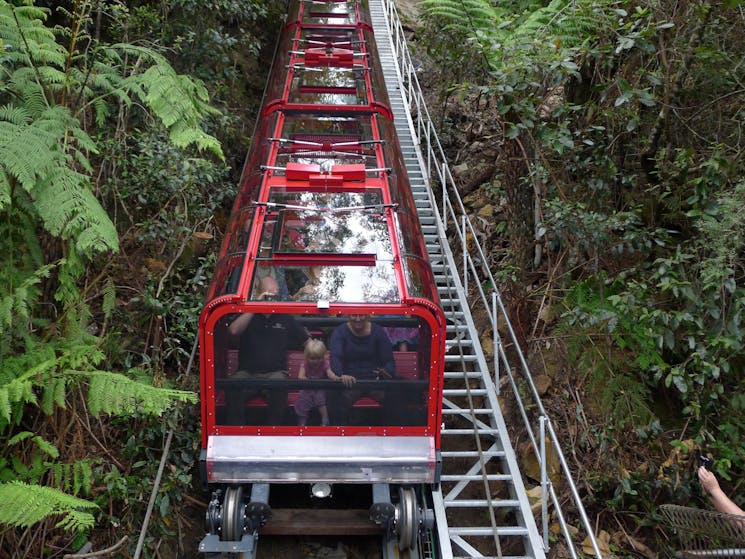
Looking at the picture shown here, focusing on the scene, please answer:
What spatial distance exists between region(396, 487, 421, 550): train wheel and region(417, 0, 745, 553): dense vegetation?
1.71 meters

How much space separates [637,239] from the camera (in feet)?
19.6

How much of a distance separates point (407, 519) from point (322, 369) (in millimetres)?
1315

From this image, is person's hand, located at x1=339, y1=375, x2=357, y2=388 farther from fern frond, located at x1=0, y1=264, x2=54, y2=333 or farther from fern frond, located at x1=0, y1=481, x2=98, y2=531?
fern frond, located at x1=0, y1=264, x2=54, y2=333

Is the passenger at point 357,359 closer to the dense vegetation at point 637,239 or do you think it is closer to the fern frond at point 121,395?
the fern frond at point 121,395

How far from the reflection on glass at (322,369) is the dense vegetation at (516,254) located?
23.3 inches

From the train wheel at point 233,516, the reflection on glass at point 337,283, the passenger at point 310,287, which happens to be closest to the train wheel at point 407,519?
the train wheel at point 233,516

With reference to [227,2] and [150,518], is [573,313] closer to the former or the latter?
[150,518]

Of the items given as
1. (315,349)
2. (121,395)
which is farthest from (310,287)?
(121,395)

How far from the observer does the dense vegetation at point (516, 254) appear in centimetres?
468

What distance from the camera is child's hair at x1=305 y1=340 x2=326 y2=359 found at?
4828 millimetres

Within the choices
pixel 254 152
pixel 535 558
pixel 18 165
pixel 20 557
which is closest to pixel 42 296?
pixel 18 165

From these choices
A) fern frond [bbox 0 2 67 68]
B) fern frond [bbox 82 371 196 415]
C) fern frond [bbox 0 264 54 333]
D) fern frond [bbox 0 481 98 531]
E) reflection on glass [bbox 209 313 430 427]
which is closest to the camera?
fern frond [bbox 0 481 98 531]

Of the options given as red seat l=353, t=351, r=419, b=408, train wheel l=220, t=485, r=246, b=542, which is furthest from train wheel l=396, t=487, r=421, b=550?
train wheel l=220, t=485, r=246, b=542

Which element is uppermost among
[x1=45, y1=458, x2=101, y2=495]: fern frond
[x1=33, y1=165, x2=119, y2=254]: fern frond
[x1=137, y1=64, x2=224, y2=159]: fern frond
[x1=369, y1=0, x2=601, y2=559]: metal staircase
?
[x1=137, y1=64, x2=224, y2=159]: fern frond
